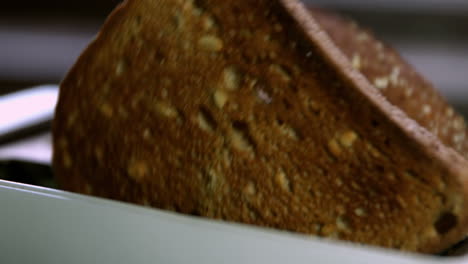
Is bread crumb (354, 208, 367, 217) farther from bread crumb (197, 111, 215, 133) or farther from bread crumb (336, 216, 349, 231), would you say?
bread crumb (197, 111, 215, 133)

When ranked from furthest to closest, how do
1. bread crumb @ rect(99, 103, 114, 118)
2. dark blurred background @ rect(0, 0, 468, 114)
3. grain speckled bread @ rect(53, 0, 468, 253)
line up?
dark blurred background @ rect(0, 0, 468, 114) → bread crumb @ rect(99, 103, 114, 118) → grain speckled bread @ rect(53, 0, 468, 253)

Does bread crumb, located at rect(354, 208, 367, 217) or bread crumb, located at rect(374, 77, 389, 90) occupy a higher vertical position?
bread crumb, located at rect(354, 208, 367, 217)

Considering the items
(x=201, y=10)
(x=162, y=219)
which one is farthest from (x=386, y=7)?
(x=162, y=219)

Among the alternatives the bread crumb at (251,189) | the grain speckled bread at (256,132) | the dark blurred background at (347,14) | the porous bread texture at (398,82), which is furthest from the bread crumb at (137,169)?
the dark blurred background at (347,14)

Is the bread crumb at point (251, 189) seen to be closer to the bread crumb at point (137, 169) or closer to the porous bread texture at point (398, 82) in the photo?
the bread crumb at point (137, 169)

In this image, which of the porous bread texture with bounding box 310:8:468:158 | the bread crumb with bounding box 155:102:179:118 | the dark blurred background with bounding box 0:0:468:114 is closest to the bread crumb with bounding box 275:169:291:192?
the bread crumb with bounding box 155:102:179:118

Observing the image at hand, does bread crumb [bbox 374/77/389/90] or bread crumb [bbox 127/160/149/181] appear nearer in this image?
bread crumb [bbox 127/160/149/181]
